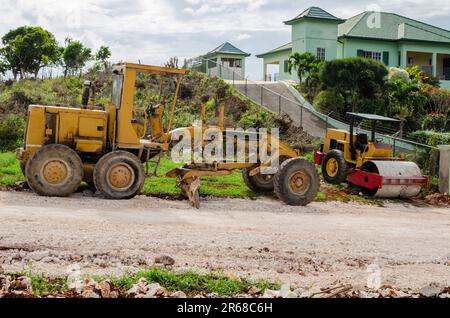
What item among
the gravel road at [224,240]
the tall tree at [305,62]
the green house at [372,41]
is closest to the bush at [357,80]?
the tall tree at [305,62]

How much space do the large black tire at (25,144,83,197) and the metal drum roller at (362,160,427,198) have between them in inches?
332

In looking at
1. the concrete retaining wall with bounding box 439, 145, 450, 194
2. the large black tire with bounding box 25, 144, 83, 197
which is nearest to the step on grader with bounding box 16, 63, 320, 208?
the large black tire with bounding box 25, 144, 83, 197

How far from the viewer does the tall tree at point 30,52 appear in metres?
42.1

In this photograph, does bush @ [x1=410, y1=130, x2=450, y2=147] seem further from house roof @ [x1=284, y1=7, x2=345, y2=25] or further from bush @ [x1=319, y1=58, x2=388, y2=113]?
house roof @ [x1=284, y1=7, x2=345, y2=25]

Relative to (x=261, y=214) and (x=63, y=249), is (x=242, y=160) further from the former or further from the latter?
(x=63, y=249)

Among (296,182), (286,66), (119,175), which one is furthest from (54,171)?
(286,66)

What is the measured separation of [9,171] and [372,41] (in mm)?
32138

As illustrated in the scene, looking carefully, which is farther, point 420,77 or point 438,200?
point 420,77

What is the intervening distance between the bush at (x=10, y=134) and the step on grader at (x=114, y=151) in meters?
7.31

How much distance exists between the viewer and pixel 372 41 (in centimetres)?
4409

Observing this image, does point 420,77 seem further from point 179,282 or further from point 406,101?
point 179,282
